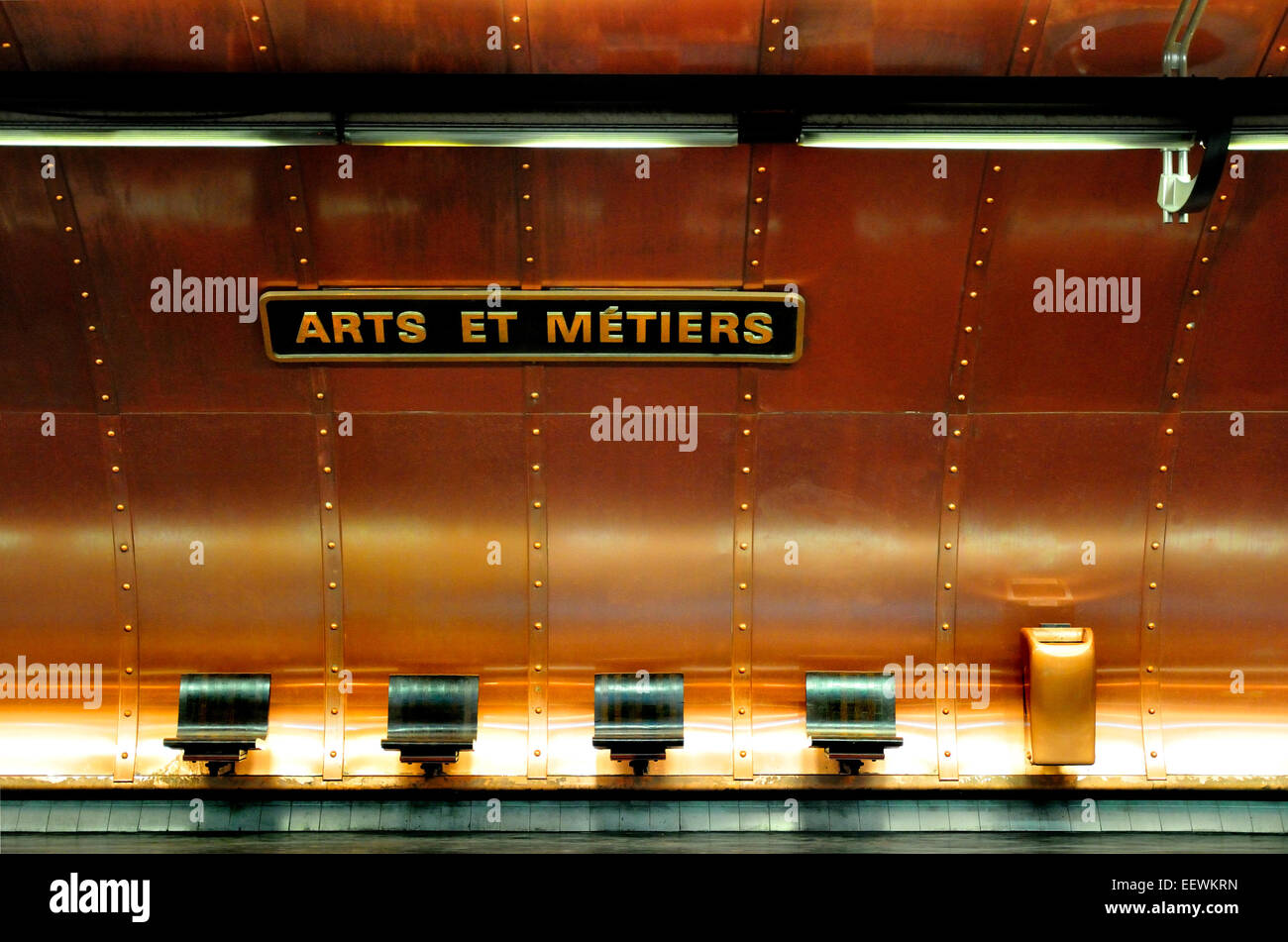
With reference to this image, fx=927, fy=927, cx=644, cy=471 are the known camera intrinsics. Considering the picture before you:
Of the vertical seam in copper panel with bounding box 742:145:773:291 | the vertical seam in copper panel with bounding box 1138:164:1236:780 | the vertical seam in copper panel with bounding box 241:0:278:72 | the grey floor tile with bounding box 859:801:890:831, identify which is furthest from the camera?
the grey floor tile with bounding box 859:801:890:831

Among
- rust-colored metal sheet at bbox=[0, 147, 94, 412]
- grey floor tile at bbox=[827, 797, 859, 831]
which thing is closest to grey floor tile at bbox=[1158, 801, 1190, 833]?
grey floor tile at bbox=[827, 797, 859, 831]

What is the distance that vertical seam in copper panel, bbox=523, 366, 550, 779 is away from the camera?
3.54 meters

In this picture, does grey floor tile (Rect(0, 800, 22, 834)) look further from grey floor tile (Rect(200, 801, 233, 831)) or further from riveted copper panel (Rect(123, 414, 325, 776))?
grey floor tile (Rect(200, 801, 233, 831))

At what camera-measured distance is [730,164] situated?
10.6ft

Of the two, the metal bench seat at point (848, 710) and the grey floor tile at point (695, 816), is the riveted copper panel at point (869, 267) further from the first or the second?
the grey floor tile at point (695, 816)

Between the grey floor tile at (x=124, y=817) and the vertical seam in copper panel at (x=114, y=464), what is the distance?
0.10 meters

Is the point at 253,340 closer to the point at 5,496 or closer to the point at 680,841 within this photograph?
the point at 5,496

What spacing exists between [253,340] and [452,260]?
0.81m

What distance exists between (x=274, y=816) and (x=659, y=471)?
2.01 m

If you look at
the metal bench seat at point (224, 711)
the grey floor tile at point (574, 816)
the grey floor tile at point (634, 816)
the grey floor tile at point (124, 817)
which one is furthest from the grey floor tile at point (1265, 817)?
the grey floor tile at point (124, 817)

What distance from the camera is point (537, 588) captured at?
12.0 ft

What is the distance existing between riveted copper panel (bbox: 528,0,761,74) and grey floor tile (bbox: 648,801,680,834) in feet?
8.82

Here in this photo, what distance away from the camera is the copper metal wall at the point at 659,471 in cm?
328
